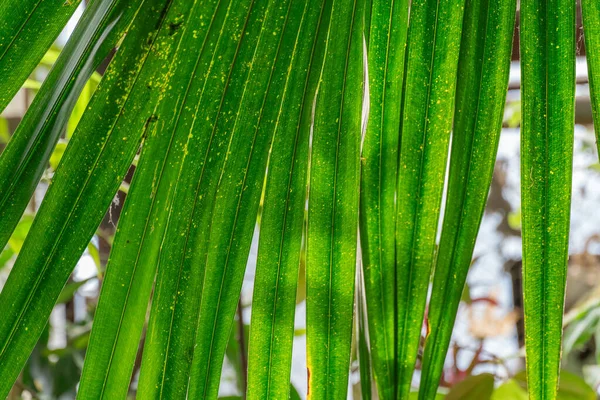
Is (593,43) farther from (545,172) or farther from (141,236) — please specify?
(141,236)

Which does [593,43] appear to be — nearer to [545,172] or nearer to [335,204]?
[545,172]

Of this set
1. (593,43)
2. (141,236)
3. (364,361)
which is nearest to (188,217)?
(141,236)

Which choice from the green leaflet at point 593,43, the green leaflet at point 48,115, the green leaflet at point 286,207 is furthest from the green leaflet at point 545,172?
the green leaflet at point 48,115

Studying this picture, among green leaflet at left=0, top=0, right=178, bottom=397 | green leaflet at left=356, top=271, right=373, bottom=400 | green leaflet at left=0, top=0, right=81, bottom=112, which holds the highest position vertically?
green leaflet at left=0, top=0, right=81, bottom=112

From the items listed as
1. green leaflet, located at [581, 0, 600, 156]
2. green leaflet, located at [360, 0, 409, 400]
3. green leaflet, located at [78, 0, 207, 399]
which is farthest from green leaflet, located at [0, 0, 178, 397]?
green leaflet, located at [581, 0, 600, 156]

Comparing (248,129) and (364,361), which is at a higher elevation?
(248,129)

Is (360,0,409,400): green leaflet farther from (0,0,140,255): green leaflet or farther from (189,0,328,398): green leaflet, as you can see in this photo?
(0,0,140,255): green leaflet
